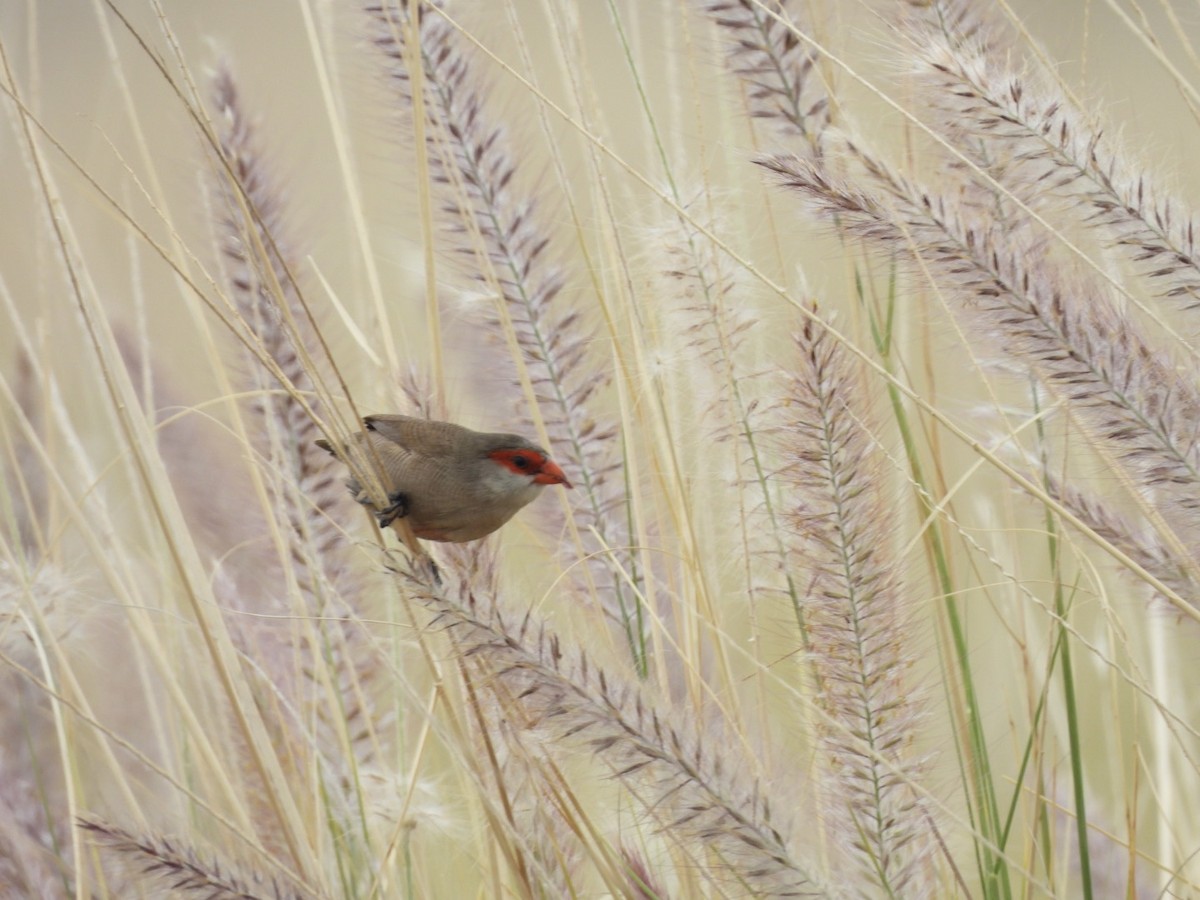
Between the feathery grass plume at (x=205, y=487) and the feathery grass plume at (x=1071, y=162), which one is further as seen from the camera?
the feathery grass plume at (x=205, y=487)

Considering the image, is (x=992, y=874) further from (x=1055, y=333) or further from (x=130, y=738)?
(x=130, y=738)

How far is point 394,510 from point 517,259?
0.34m

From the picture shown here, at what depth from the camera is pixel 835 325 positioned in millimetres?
1312

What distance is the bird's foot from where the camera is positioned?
138cm

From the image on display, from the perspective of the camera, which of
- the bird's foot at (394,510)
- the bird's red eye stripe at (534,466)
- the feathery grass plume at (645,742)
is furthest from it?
the bird's red eye stripe at (534,466)

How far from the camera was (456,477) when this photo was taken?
149 cm

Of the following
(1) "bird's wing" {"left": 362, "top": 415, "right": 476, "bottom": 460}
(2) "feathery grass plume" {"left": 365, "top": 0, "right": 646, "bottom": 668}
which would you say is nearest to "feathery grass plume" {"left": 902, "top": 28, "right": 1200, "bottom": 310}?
(2) "feathery grass plume" {"left": 365, "top": 0, "right": 646, "bottom": 668}

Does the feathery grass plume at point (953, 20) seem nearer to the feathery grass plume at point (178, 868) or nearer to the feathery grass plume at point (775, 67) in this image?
the feathery grass plume at point (775, 67)

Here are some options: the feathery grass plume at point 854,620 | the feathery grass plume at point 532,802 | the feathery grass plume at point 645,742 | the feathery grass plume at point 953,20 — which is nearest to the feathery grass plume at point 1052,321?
the feathery grass plume at point 854,620

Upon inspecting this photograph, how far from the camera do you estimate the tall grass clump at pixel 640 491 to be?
1.09 meters

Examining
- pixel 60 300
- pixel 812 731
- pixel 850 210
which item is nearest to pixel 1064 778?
pixel 812 731

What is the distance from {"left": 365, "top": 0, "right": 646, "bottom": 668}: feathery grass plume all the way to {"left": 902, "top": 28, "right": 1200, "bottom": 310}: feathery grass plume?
53cm

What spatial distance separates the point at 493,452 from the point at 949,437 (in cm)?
151

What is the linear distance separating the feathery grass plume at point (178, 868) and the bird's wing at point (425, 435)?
21.3 inches
